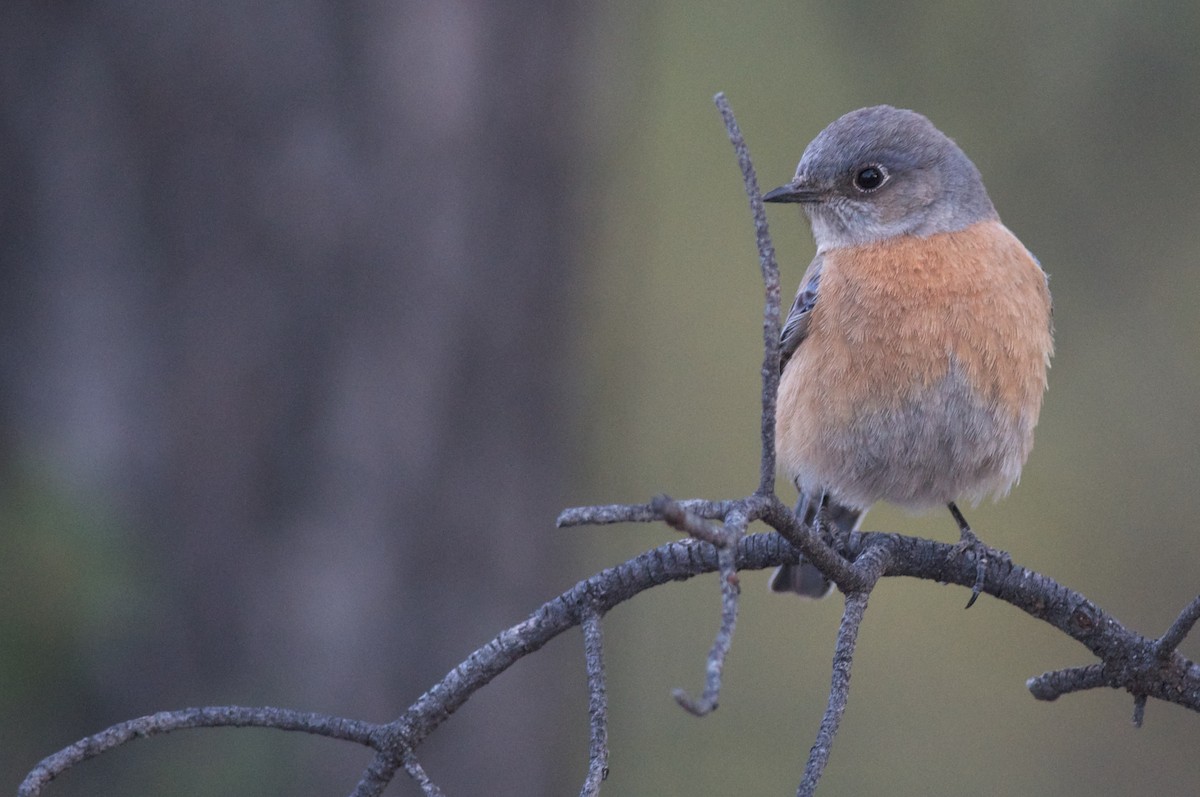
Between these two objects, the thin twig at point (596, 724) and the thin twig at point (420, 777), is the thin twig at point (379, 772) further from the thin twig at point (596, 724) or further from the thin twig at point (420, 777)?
the thin twig at point (596, 724)

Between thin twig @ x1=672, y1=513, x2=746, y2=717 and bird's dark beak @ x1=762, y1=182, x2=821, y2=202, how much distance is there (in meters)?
2.77

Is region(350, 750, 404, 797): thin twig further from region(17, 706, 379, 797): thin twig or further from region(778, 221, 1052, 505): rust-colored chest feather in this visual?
region(778, 221, 1052, 505): rust-colored chest feather

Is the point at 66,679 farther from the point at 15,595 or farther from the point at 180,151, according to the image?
the point at 180,151

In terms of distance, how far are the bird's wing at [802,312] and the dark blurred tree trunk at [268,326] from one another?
4.32 ft

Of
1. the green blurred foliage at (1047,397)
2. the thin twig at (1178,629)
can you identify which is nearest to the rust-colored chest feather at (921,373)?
the thin twig at (1178,629)

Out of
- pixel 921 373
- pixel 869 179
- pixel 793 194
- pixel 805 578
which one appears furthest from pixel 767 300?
pixel 805 578

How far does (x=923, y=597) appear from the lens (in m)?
8.05

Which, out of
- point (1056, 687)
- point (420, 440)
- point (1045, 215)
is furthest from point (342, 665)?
point (1045, 215)

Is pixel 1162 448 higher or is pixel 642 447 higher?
pixel 642 447

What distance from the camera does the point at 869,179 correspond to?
4508mm

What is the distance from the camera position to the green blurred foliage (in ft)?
18.3

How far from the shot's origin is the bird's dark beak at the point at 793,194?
Result: 4.39 metres

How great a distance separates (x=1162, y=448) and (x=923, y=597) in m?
2.01

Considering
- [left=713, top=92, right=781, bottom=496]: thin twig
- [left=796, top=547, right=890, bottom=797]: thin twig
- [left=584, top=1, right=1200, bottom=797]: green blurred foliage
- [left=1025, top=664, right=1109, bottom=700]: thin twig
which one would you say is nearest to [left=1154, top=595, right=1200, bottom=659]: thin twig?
[left=1025, top=664, right=1109, bottom=700]: thin twig
